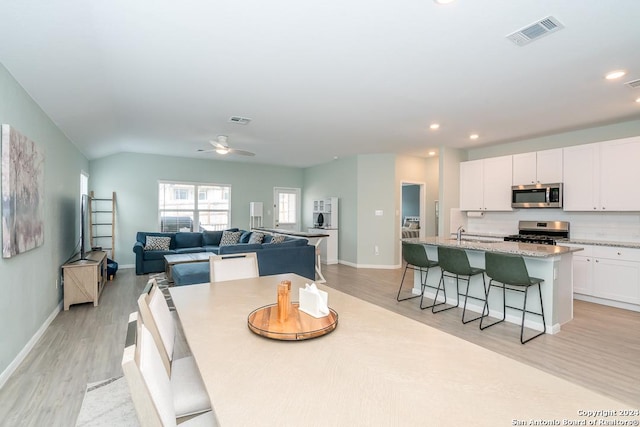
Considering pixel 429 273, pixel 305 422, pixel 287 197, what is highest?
pixel 287 197

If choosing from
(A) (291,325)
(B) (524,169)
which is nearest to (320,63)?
(A) (291,325)

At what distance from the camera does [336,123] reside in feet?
15.9

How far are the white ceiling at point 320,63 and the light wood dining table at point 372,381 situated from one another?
2002 millimetres

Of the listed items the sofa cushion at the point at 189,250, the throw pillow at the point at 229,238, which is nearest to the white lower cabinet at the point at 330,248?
the throw pillow at the point at 229,238

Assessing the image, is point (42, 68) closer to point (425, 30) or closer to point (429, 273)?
point (425, 30)

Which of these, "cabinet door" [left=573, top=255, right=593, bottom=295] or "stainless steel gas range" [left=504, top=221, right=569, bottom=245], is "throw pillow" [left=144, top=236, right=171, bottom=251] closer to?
"stainless steel gas range" [left=504, top=221, right=569, bottom=245]

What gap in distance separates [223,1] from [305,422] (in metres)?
2.30

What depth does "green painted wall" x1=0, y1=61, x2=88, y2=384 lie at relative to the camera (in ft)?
8.39

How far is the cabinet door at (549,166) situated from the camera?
5.03 m

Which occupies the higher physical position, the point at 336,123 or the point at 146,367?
the point at 336,123

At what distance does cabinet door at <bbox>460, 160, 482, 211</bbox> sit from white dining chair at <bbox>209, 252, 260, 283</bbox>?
16.1ft

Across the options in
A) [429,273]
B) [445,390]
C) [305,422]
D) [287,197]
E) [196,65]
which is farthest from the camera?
[287,197]

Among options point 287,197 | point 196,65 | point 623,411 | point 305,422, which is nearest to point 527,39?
point 623,411

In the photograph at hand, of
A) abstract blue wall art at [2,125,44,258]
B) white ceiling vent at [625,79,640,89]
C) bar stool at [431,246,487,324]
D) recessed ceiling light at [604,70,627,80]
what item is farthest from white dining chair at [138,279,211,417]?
white ceiling vent at [625,79,640,89]
